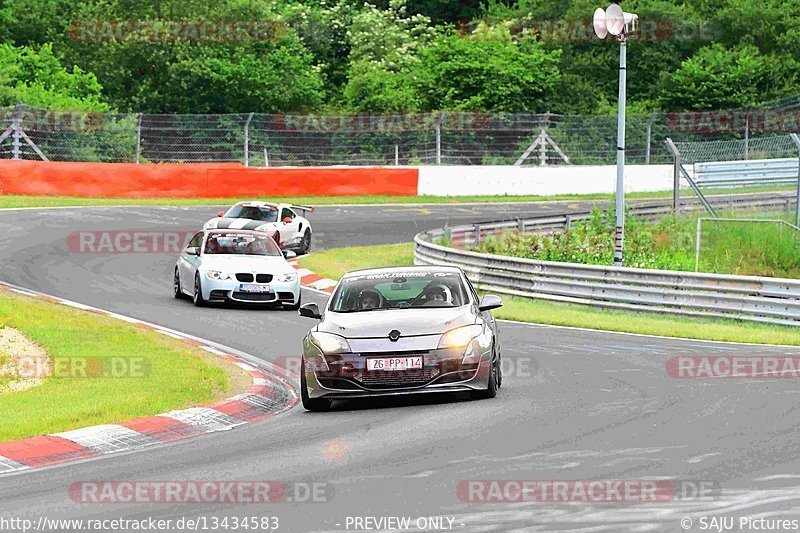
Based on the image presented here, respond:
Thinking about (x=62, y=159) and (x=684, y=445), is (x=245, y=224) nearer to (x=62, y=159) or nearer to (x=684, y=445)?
(x=62, y=159)

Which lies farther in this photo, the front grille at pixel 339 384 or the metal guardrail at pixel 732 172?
the metal guardrail at pixel 732 172

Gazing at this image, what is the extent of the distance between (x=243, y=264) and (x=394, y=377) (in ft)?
34.9

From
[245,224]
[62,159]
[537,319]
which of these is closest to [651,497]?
[537,319]

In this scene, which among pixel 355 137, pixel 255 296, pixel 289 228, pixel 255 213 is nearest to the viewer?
pixel 255 296

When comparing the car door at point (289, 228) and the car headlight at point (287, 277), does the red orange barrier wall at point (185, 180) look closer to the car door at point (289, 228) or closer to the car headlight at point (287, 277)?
the car door at point (289, 228)

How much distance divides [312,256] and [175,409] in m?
19.4

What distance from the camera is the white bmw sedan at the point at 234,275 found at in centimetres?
2319

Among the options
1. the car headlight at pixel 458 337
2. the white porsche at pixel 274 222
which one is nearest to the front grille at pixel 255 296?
the white porsche at pixel 274 222

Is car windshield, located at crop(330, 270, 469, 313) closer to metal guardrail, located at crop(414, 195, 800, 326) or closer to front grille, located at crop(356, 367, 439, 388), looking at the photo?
front grille, located at crop(356, 367, 439, 388)

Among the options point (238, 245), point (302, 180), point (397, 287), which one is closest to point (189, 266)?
point (238, 245)

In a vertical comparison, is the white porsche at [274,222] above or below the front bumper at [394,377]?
above

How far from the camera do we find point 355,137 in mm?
45500

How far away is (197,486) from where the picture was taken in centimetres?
929

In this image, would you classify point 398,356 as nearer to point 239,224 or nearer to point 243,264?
point 243,264
